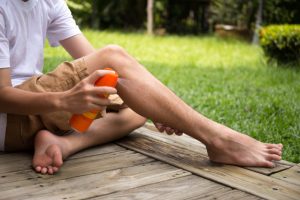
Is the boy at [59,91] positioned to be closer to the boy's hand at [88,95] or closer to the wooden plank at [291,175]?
the wooden plank at [291,175]

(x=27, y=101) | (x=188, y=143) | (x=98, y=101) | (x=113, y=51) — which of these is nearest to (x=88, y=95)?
(x=98, y=101)

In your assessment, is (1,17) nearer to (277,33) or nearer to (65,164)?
(65,164)

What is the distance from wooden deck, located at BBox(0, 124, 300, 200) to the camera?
165 centimetres

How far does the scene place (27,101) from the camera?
1710 mm

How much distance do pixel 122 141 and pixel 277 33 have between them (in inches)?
199

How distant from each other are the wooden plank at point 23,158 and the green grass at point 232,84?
3.06 feet

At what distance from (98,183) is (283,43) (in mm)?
5537

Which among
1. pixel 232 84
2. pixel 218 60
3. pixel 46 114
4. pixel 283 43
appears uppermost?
pixel 46 114

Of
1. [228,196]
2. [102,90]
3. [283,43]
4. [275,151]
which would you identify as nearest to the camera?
[102,90]

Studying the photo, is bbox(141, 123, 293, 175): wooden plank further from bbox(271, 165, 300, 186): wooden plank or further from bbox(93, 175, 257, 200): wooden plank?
bbox(93, 175, 257, 200): wooden plank

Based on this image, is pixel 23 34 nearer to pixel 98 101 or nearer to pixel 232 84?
pixel 98 101

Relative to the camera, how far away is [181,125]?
6.33 feet

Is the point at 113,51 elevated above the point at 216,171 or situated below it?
above

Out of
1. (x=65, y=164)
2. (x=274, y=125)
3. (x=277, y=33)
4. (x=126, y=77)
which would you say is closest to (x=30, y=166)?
(x=65, y=164)
